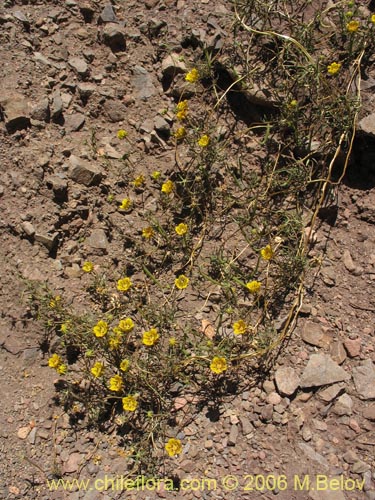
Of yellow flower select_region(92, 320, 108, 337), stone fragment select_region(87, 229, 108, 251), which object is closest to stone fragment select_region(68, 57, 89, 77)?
stone fragment select_region(87, 229, 108, 251)

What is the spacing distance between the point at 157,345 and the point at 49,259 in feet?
3.08

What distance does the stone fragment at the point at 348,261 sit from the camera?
129 inches

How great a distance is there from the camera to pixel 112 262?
3408 millimetres

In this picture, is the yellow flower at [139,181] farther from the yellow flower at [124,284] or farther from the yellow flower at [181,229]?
the yellow flower at [124,284]

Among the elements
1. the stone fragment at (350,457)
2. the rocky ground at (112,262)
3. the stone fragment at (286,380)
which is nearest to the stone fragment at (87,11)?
the rocky ground at (112,262)

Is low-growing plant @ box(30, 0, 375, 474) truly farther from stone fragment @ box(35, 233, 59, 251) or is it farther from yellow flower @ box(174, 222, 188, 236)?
stone fragment @ box(35, 233, 59, 251)

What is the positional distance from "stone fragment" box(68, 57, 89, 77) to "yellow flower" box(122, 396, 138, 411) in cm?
234

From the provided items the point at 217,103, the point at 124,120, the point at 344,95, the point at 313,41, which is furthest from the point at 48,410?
Result: the point at 313,41

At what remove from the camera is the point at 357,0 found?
A: 369 centimetres

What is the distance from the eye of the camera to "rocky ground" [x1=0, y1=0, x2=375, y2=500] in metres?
2.82

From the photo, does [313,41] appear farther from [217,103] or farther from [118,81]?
[118,81]

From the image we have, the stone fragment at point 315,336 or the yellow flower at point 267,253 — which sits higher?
the yellow flower at point 267,253

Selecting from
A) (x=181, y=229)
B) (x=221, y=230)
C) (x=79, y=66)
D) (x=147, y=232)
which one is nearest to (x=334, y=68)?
(x=221, y=230)

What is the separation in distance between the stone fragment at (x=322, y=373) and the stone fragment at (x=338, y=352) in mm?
31
